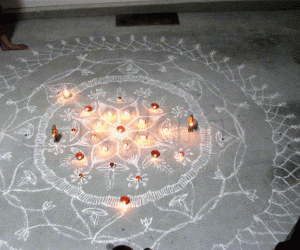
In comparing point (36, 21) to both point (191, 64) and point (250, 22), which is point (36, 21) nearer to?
point (191, 64)

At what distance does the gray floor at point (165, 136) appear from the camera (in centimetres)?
294

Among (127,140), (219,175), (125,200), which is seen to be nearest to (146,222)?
(125,200)

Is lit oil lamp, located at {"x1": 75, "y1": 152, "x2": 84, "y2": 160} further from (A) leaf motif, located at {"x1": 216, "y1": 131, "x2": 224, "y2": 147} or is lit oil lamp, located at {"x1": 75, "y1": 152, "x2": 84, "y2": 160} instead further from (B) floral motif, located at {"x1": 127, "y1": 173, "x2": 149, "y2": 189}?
(A) leaf motif, located at {"x1": 216, "y1": 131, "x2": 224, "y2": 147}

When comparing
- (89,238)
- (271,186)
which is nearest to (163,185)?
(89,238)

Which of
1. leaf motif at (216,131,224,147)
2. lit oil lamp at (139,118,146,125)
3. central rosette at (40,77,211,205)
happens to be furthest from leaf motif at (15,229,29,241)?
leaf motif at (216,131,224,147)

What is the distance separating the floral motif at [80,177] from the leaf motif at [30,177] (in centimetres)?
40

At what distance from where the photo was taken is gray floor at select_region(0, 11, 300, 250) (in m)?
2.94

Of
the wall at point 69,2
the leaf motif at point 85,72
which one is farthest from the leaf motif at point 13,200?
the wall at point 69,2

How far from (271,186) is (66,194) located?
85.0 inches

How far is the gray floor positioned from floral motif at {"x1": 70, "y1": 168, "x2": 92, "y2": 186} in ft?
0.04

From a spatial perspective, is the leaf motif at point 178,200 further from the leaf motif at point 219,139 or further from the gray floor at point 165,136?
the leaf motif at point 219,139

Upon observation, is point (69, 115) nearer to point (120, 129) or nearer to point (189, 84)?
point (120, 129)

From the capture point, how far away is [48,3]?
222 inches

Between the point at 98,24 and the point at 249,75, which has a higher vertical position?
the point at 98,24
